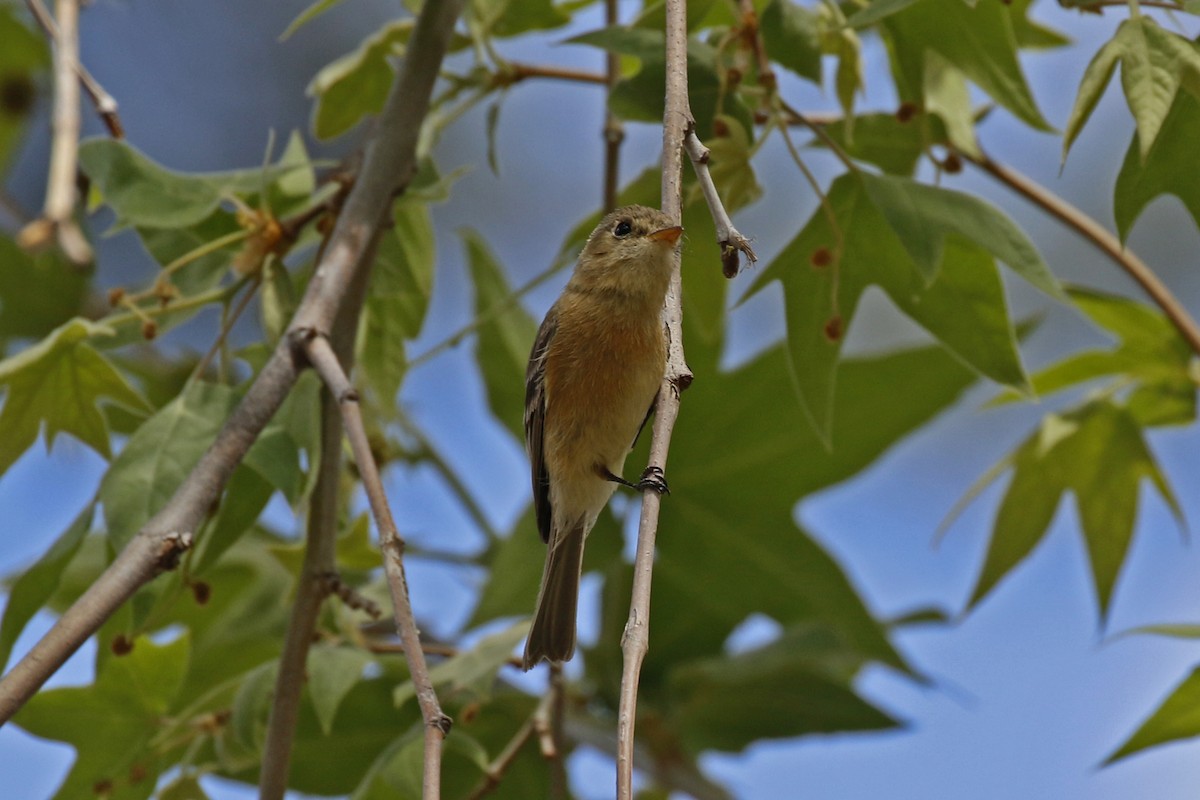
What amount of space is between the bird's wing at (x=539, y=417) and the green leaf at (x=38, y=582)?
111 centimetres

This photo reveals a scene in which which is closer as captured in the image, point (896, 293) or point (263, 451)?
point (263, 451)

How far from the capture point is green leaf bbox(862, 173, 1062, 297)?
262cm

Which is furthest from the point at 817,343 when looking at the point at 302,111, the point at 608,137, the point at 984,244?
the point at 302,111

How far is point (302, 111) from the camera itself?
8.62 m

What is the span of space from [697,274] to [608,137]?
0.45 metres

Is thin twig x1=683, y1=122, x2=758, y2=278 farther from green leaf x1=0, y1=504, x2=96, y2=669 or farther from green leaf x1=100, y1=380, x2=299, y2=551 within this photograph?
green leaf x1=0, y1=504, x2=96, y2=669

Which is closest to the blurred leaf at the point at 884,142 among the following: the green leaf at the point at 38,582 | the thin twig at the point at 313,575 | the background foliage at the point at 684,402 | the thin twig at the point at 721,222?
the background foliage at the point at 684,402

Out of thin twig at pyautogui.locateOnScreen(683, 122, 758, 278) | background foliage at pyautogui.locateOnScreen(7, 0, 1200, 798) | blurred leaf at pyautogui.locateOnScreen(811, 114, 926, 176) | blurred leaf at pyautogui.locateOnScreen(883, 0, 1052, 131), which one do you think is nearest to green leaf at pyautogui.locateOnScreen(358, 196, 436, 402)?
background foliage at pyautogui.locateOnScreen(7, 0, 1200, 798)

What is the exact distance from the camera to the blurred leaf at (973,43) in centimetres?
269

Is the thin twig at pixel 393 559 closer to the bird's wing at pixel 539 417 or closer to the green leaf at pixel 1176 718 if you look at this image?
the bird's wing at pixel 539 417

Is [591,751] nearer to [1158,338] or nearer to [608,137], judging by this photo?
[608,137]

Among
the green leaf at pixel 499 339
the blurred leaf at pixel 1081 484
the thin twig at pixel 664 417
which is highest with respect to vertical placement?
the thin twig at pixel 664 417

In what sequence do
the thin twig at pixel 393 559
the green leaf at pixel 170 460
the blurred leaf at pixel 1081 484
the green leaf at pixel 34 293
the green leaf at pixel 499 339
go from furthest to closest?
the green leaf at pixel 34 293 < the green leaf at pixel 499 339 < the blurred leaf at pixel 1081 484 < the green leaf at pixel 170 460 < the thin twig at pixel 393 559

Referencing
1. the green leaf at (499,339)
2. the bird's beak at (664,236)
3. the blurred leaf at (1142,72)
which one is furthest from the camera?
the green leaf at (499,339)
